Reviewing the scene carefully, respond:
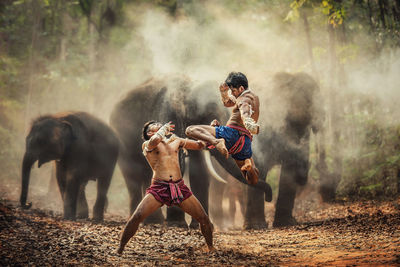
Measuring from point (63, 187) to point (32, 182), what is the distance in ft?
28.2

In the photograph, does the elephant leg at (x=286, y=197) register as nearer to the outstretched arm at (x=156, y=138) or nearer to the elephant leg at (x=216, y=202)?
the elephant leg at (x=216, y=202)

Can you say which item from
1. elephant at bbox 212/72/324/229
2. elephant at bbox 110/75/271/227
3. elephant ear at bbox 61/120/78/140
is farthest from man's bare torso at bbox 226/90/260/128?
elephant ear at bbox 61/120/78/140

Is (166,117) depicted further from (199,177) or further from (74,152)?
(74,152)

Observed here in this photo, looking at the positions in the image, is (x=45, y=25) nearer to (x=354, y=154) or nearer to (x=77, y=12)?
(x=77, y=12)

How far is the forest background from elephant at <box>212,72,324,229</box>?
28.2 inches

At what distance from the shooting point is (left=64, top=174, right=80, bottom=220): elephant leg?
908 cm

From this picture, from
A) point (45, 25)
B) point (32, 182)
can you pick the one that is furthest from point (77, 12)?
point (32, 182)

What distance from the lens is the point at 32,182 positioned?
17672mm

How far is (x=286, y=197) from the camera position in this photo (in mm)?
9109

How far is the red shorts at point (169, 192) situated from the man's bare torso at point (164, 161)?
0.07 metres

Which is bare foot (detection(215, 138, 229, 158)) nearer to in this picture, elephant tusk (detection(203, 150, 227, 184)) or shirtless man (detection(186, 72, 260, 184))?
shirtless man (detection(186, 72, 260, 184))

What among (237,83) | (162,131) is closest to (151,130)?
(162,131)

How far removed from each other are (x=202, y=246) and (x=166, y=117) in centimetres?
386

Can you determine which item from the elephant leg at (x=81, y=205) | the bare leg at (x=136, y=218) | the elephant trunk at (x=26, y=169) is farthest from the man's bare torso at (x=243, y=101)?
the elephant leg at (x=81, y=205)
